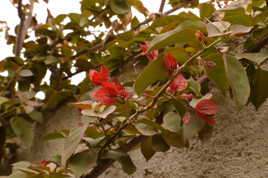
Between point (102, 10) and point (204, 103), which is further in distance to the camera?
point (102, 10)

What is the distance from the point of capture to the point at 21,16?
1376mm

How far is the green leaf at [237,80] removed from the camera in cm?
46

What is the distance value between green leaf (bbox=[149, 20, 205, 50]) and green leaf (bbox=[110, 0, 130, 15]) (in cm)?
67

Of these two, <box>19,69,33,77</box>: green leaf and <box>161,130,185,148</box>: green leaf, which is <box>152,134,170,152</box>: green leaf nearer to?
<box>161,130,185,148</box>: green leaf

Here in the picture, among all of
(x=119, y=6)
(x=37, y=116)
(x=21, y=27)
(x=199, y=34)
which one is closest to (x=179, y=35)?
(x=199, y=34)

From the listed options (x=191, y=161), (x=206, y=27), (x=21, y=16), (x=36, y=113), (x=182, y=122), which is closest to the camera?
(x=206, y=27)

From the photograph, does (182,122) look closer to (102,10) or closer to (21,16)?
(102,10)

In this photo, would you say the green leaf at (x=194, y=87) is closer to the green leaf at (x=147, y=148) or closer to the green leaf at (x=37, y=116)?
the green leaf at (x=147, y=148)

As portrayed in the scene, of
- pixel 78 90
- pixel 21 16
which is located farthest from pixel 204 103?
pixel 21 16

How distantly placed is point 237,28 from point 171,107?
17cm

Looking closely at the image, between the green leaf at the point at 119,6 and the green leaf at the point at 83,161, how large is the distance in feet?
2.04

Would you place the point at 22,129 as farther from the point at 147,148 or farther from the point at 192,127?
the point at 192,127

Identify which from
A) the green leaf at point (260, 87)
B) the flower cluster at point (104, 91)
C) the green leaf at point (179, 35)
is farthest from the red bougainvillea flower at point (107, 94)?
the green leaf at point (260, 87)

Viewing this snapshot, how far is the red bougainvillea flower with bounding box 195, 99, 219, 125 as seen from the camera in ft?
1.85
